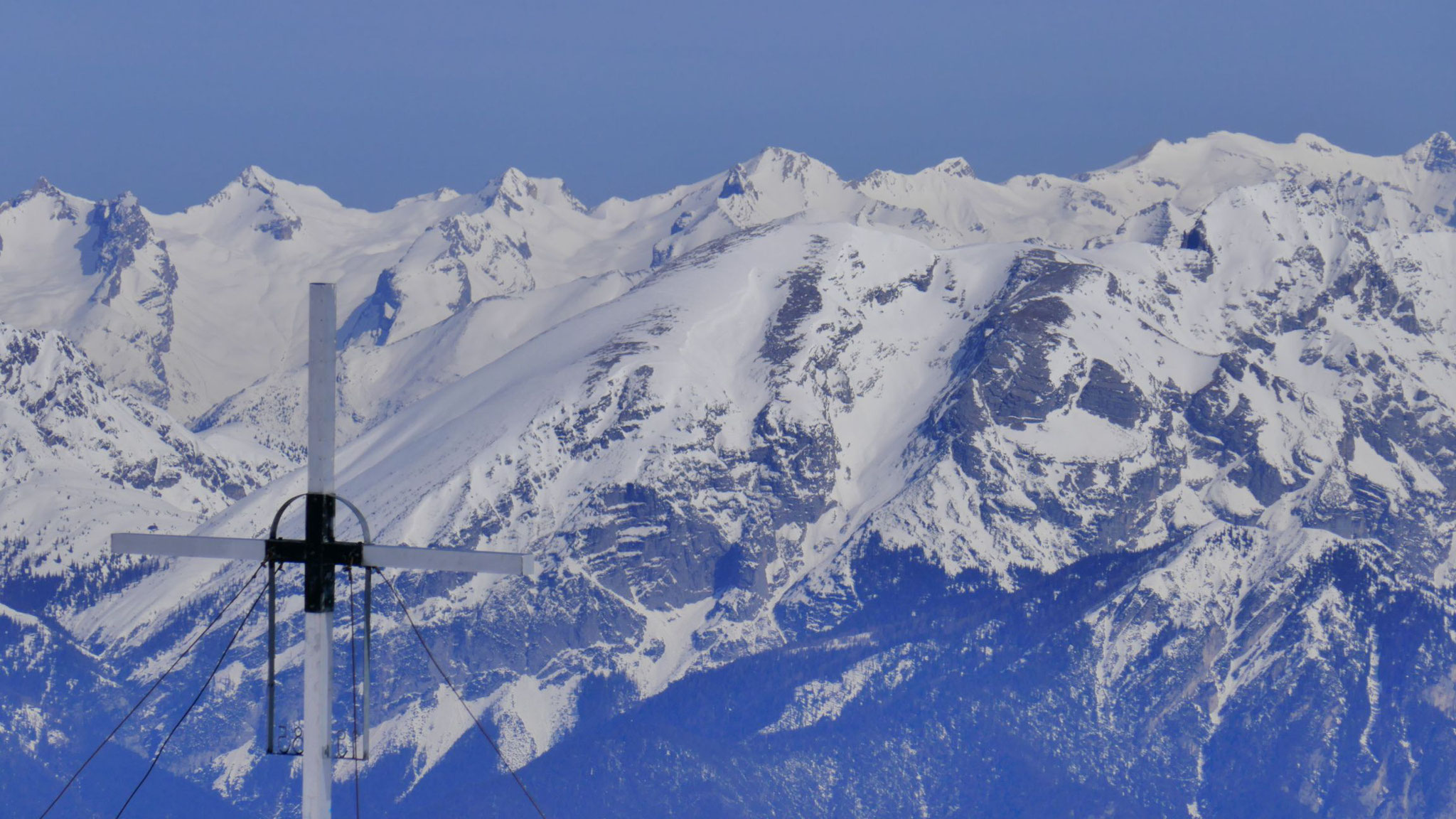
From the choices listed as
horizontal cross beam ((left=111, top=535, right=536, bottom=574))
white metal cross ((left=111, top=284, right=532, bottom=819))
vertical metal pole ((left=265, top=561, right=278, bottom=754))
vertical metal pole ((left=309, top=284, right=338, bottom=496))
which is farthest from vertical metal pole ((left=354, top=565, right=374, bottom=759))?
vertical metal pole ((left=309, top=284, right=338, bottom=496))

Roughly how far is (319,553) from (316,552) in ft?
0.19

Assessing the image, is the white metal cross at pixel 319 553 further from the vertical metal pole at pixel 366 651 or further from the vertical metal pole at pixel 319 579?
the vertical metal pole at pixel 366 651

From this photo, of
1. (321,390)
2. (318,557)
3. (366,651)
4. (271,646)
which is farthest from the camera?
(321,390)

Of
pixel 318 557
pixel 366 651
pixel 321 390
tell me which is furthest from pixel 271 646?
pixel 321 390

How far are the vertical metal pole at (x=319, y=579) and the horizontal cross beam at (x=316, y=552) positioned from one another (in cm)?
23

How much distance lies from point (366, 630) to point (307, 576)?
2.37 metres

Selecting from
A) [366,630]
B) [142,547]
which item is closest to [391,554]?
[366,630]

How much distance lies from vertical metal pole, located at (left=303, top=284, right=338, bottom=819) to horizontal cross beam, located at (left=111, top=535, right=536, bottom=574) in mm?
232

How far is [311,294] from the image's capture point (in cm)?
4434

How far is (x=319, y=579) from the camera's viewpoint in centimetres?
4394

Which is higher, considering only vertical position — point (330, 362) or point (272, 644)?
point (330, 362)

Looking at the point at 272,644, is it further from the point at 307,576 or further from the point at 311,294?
the point at 311,294

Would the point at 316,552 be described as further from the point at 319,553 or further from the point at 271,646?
the point at 271,646

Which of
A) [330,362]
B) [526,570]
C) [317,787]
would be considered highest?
[330,362]
